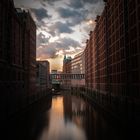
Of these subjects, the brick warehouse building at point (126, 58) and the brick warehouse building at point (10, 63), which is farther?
the brick warehouse building at point (10, 63)

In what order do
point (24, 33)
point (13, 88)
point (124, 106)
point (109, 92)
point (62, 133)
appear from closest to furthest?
1. point (62, 133)
2. point (124, 106)
3. point (13, 88)
4. point (109, 92)
5. point (24, 33)

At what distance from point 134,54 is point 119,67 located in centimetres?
1422

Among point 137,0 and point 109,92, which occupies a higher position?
point 137,0

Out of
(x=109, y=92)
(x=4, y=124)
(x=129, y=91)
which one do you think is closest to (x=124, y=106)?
(x=129, y=91)

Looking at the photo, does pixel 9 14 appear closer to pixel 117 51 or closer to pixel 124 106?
pixel 117 51

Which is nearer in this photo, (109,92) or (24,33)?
(109,92)

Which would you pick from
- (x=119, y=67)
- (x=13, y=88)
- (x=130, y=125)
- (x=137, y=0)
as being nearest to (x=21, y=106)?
(x=13, y=88)

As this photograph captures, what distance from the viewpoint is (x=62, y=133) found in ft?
138

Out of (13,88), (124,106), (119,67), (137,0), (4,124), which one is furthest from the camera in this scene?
(13,88)

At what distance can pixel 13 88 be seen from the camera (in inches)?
2660

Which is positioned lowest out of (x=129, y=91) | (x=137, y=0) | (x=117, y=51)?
(x=129, y=91)

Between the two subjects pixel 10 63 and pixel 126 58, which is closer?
pixel 126 58

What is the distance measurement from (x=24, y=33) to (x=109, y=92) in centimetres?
3736

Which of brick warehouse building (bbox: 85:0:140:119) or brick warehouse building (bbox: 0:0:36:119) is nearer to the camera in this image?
brick warehouse building (bbox: 85:0:140:119)
